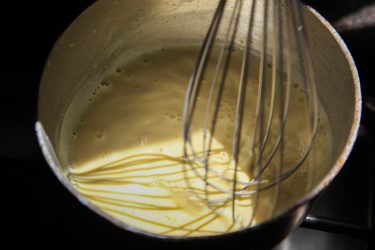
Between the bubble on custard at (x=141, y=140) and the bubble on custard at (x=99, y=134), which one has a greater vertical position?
the bubble on custard at (x=99, y=134)

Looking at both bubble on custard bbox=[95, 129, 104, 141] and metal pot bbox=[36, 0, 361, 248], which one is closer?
metal pot bbox=[36, 0, 361, 248]

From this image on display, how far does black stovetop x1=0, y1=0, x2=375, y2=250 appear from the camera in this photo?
1.91 feet

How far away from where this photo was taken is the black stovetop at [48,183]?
1.91 ft

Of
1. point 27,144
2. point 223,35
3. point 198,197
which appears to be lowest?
point 198,197

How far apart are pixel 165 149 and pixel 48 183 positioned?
0.43 ft

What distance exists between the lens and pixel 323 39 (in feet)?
1.80

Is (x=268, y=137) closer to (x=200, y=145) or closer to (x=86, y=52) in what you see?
(x=200, y=145)

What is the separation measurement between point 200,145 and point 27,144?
0.65 ft

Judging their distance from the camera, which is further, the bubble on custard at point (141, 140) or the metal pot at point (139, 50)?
the bubble on custard at point (141, 140)

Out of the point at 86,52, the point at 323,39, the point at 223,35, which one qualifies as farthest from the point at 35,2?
the point at 323,39

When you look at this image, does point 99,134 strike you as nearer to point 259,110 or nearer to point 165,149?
point 165,149

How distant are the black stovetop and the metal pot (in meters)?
0.04

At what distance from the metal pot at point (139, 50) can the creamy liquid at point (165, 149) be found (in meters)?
0.02

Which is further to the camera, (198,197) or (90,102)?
(90,102)
